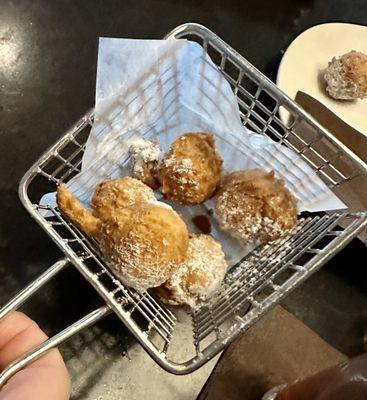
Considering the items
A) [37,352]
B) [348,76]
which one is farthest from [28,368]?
[348,76]

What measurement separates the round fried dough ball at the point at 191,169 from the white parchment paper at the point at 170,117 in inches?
1.6

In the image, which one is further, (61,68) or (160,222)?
(61,68)

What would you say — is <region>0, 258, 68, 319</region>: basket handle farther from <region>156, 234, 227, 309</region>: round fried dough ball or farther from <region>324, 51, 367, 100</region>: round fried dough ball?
<region>324, 51, 367, 100</region>: round fried dough ball

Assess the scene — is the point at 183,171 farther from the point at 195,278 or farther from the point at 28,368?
the point at 28,368

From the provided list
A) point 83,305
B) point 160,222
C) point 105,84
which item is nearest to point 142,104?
point 105,84

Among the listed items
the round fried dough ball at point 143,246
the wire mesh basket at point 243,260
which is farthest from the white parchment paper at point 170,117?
the round fried dough ball at point 143,246

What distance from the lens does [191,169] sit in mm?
717

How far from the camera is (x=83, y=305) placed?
2.67ft

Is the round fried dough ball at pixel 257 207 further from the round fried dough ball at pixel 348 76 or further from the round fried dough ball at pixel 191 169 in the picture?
the round fried dough ball at pixel 348 76

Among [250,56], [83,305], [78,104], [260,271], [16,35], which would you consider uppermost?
[16,35]

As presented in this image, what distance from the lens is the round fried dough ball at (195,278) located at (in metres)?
0.68

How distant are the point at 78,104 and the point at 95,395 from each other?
441mm

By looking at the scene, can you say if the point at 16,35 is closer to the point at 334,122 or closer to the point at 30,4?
the point at 30,4

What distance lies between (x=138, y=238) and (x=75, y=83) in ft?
1.29
